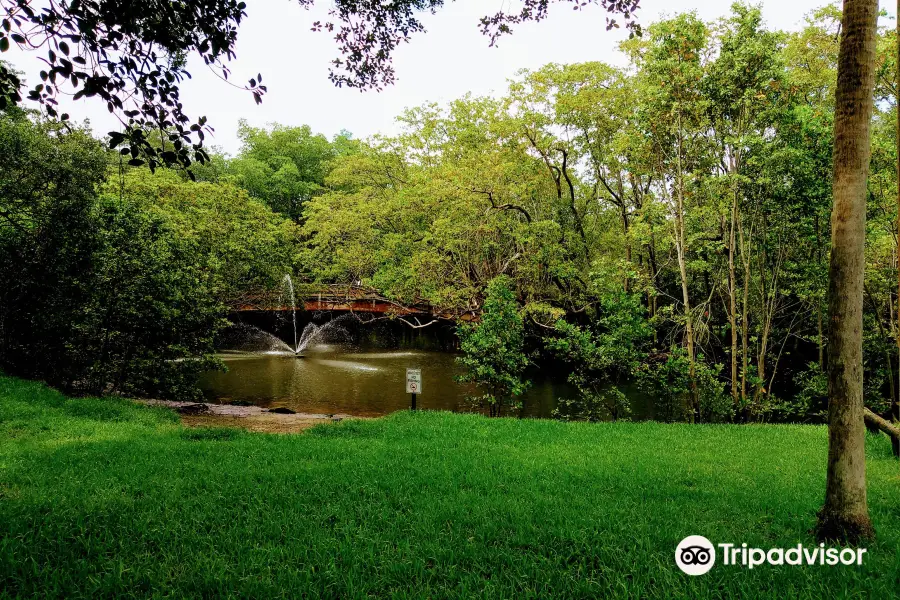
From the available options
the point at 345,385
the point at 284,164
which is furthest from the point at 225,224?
the point at 284,164

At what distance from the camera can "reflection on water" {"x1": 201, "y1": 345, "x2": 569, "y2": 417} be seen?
15.6m

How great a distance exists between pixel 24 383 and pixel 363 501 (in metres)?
9.76

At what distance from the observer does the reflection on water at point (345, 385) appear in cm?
1565

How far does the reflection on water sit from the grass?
8.18 m

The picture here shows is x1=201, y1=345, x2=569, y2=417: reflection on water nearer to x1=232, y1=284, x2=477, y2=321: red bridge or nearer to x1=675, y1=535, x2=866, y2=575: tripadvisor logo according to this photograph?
x1=232, y1=284, x2=477, y2=321: red bridge

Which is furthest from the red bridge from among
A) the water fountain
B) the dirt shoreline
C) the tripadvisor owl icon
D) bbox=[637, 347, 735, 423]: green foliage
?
the tripadvisor owl icon

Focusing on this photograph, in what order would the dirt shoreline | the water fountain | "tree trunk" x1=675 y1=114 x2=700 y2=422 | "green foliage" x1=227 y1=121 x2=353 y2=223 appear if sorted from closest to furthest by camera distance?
1. the dirt shoreline
2. "tree trunk" x1=675 y1=114 x2=700 y2=422
3. the water fountain
4. "green foliage" x1=227 y1=121 x2=353 y2=223

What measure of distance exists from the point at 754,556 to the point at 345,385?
16.5 m

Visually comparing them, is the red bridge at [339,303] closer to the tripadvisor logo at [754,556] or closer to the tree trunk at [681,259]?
the tree trunk at [681,259]

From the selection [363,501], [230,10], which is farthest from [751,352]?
[230,10]

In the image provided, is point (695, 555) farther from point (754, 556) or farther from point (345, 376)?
point (345, 376)

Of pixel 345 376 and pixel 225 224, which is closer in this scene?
pixel 225 224

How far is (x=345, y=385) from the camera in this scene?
18453 mm

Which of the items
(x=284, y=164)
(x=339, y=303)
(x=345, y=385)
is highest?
(x=284, y=164)
